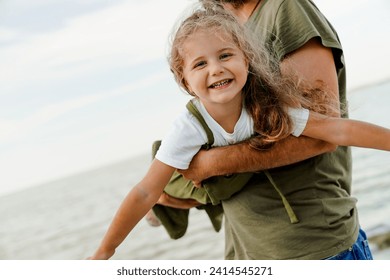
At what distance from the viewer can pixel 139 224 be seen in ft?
23.9

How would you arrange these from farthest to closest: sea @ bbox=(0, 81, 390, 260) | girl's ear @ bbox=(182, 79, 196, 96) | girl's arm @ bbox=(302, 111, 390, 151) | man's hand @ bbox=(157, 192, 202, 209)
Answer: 1. sea @ bbox=(0, 81, 390, 260)
2. man's hand @ bbox=(157, 192, 202, 209)
3. girl's ear @ bbox=(182, 79, 196, 96)
4. girl's arm @ bbox=(302, 111, 390, 151)

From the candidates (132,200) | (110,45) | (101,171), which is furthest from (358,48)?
(101,171)

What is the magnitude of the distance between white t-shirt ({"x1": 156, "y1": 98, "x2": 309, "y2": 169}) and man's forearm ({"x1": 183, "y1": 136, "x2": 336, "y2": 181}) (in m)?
0.03

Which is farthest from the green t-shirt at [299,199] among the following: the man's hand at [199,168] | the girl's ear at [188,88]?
the girl's ear at [188,88]

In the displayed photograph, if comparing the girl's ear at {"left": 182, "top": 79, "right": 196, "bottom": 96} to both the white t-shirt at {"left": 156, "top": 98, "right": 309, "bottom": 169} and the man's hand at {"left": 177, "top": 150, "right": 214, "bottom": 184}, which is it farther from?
the man's hand at {"left": 177, "top": 150, "right": 214, "bottom": 184}

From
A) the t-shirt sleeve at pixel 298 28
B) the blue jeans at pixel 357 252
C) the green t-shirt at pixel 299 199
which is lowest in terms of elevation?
the blue jeans at pixel 357 252

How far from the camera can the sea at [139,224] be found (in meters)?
4.59

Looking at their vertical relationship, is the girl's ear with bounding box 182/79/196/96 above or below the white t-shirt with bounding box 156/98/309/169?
above

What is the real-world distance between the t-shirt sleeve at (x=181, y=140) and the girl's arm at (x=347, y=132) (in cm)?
27

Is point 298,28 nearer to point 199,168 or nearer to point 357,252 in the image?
point 199,168

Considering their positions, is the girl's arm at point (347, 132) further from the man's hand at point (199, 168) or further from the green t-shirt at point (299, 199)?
the man's hand at point (199, 168)

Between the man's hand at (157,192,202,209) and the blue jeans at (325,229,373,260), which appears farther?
the man's hand at (157,192,202,209)

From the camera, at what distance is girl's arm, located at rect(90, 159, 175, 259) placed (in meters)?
1.37

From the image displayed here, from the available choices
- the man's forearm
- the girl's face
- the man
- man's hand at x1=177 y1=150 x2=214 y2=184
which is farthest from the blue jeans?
the girl's face
